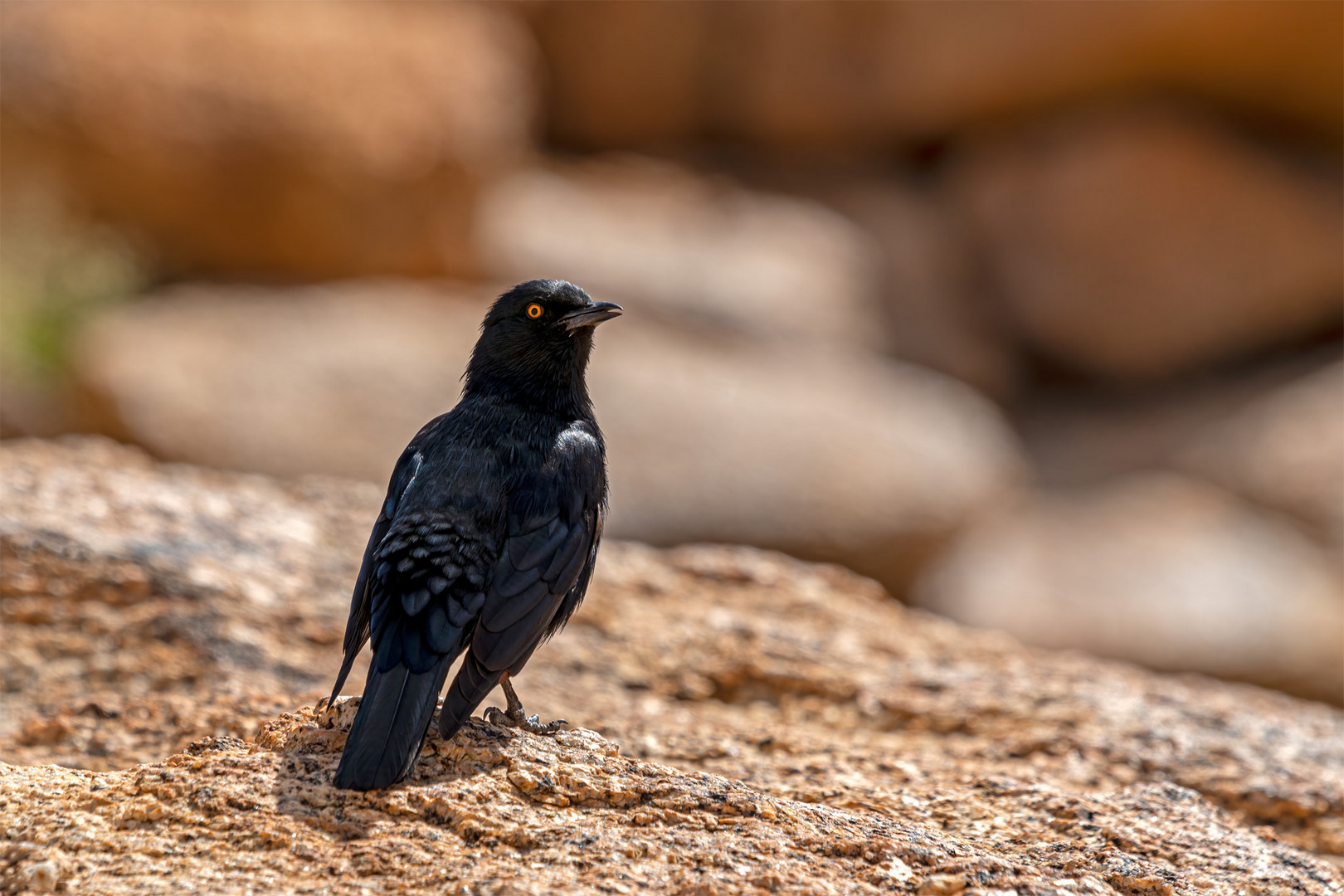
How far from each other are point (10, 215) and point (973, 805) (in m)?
11.2

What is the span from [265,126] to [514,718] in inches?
383

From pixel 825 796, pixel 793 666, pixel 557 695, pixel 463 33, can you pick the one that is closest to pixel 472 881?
pixel 825 796

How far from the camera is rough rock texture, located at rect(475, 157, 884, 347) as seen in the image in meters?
14.3

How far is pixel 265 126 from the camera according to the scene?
12.3 metres

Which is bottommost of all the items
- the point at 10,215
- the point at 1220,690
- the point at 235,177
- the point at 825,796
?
the point at 825,796

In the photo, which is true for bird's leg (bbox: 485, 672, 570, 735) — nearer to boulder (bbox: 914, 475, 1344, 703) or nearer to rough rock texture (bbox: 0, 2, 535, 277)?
boulder (bbox: 914, 475, 1344, 703)

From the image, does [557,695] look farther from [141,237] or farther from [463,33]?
[463,33]

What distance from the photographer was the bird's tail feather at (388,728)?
336 cm

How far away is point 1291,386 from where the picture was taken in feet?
45.1

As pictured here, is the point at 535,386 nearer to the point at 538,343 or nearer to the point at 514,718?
the point at 538,343

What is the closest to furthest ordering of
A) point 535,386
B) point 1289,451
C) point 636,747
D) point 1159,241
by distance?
point 636,747
point 535,386
point 1289,451
point 1159,241

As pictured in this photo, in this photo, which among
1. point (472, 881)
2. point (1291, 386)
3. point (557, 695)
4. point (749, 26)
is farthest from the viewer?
point (749, 26)

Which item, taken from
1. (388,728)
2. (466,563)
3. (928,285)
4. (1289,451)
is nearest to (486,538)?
(466,563)

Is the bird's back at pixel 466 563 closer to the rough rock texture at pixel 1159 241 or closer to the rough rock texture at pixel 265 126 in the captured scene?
the rough rock texture at pixel 265 126
